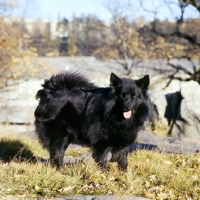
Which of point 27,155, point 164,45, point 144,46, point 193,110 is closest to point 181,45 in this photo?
point 164,45

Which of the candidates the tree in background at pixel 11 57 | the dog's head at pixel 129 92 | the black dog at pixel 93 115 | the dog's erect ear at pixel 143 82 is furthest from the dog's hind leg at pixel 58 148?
the tree in background at pixel 11 57

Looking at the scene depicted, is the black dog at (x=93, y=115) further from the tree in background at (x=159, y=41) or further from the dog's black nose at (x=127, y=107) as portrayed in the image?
the tree in background at (x=159, y=41)

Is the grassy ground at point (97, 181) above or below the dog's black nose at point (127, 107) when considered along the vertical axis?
below

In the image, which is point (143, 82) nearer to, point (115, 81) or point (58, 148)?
point (115, 81)

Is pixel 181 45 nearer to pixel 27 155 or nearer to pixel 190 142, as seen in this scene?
pixel 190 142

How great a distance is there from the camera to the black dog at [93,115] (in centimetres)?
592

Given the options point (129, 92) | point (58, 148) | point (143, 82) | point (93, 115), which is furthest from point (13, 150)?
point (143, 82)

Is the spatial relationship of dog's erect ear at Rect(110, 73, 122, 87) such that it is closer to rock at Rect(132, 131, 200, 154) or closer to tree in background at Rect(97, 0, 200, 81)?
rock at Rect(132, 131, 200, 154)

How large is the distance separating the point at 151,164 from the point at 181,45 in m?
14.5

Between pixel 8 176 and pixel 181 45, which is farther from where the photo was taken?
pixel 181 45

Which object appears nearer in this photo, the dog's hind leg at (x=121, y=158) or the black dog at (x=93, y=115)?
the black dog at (x=93, y=115)

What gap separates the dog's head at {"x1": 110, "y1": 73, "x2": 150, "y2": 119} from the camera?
577 cm

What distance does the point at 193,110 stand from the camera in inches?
472

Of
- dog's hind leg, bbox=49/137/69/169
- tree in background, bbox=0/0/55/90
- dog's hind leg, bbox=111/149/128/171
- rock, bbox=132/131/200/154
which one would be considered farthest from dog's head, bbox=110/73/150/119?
tree in background, bbox=0/0/55/90
